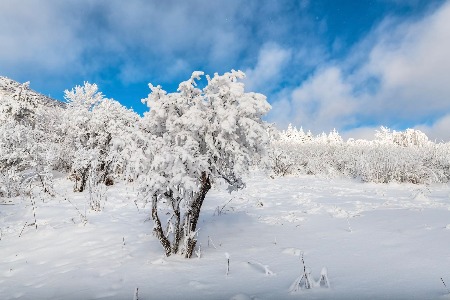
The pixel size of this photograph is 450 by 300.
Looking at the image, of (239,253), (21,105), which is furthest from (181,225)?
(21,105)

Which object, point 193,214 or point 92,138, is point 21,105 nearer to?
point 92,138

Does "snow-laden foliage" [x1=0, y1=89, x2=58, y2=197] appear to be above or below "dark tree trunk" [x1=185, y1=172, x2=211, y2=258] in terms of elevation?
above

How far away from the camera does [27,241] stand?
6039 mm

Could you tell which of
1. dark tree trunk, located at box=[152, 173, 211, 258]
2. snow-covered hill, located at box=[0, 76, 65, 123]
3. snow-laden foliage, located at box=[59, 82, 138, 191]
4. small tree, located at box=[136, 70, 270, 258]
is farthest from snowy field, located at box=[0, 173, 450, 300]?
snow-covered hill, located at box=[0, 76, 65, 123]

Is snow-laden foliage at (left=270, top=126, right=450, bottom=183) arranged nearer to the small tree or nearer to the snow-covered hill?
the small tree

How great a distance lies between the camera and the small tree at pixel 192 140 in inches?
176

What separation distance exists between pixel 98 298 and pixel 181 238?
184cm

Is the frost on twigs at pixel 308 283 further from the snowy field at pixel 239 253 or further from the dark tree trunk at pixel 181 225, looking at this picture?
the dark tree trunk at pixel 181 225

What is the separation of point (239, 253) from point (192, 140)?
1.76m

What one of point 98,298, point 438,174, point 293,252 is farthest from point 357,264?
point 438,174

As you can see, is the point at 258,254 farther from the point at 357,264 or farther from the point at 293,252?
the point at 357,264

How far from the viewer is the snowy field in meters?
3.44

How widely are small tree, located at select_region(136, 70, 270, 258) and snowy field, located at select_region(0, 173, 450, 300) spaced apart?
2.62 feet

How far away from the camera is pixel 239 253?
4996 mm
